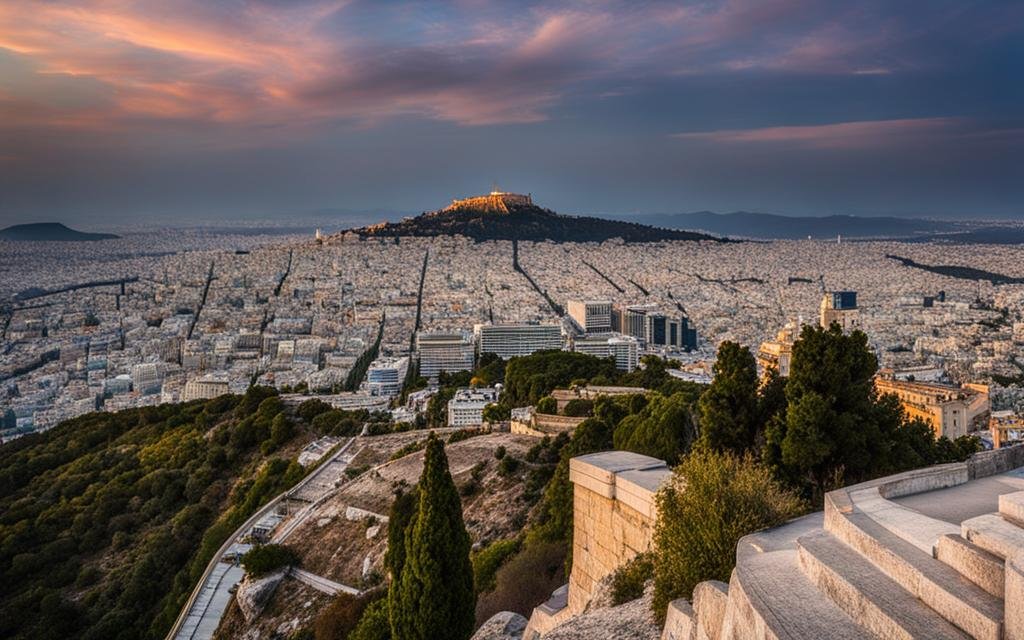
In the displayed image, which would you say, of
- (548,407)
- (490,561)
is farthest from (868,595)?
(548,407)

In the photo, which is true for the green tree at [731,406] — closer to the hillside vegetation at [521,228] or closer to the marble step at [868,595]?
the marble step at [868,595]

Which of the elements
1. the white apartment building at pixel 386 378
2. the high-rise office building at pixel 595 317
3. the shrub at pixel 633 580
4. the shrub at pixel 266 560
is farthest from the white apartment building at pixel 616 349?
the shrub at pixel 633 580

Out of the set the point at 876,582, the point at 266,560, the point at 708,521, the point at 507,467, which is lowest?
the point at 266,560

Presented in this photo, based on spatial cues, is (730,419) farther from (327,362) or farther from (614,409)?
(327,362)

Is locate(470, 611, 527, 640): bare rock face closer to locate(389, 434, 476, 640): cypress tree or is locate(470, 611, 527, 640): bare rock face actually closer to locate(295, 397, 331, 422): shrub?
locate(389, 434, 476, 640): cypress tree

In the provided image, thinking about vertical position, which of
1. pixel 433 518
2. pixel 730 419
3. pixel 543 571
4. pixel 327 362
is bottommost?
pixel 327 362

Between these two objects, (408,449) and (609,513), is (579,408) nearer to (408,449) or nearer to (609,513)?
(408,449)


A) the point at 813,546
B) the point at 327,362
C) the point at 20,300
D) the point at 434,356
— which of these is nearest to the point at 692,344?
the point at 434,356
